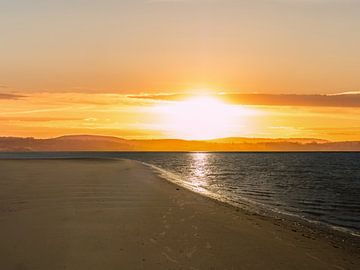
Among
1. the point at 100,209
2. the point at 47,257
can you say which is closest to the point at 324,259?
the point at 47,257

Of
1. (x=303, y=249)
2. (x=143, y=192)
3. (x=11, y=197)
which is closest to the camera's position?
(x=303, y=249)

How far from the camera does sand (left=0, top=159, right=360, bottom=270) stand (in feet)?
37.3

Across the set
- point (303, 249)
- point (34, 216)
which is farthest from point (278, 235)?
point (34, 216)

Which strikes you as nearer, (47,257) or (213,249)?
(47,257)

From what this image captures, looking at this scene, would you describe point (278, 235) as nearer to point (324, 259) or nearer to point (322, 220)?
point (324, 259)

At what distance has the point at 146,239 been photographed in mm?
13781

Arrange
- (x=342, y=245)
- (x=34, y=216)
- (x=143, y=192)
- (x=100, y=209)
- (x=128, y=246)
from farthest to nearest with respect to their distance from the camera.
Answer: (x=143, y=192) → (x=100, y=209) → (x=34, y=216) → (x=342, y=245) → (x=128, y=246)

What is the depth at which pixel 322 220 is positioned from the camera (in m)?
23.5

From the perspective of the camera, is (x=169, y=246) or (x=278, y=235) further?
(x=278, y=235)

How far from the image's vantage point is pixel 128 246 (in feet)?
42.1

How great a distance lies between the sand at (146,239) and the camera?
37.3 feet

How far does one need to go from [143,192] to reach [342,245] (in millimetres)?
14736

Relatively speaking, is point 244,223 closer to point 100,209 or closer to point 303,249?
point 303,249

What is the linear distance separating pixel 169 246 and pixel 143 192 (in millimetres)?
15182
